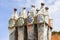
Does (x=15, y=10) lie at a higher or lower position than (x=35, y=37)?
higher

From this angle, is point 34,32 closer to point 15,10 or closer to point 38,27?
point 38,27

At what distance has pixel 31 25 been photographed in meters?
29.2

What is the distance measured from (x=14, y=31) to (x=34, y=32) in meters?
2.16

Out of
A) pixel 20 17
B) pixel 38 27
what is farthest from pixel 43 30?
pixel 20 17

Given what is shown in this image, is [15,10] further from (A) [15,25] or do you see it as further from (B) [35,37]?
(B) [35,37]

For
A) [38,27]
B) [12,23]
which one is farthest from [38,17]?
[12,23]

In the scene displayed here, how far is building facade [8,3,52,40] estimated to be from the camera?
2848 cm

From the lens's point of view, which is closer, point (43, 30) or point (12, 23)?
point (43, 30)

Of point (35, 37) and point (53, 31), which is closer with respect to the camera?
point (35, 37)

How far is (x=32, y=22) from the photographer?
95.9 feet

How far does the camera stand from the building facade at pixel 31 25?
28484 mm

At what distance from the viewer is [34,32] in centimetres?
2917

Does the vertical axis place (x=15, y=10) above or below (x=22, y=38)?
above

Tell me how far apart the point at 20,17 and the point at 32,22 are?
1347mm
